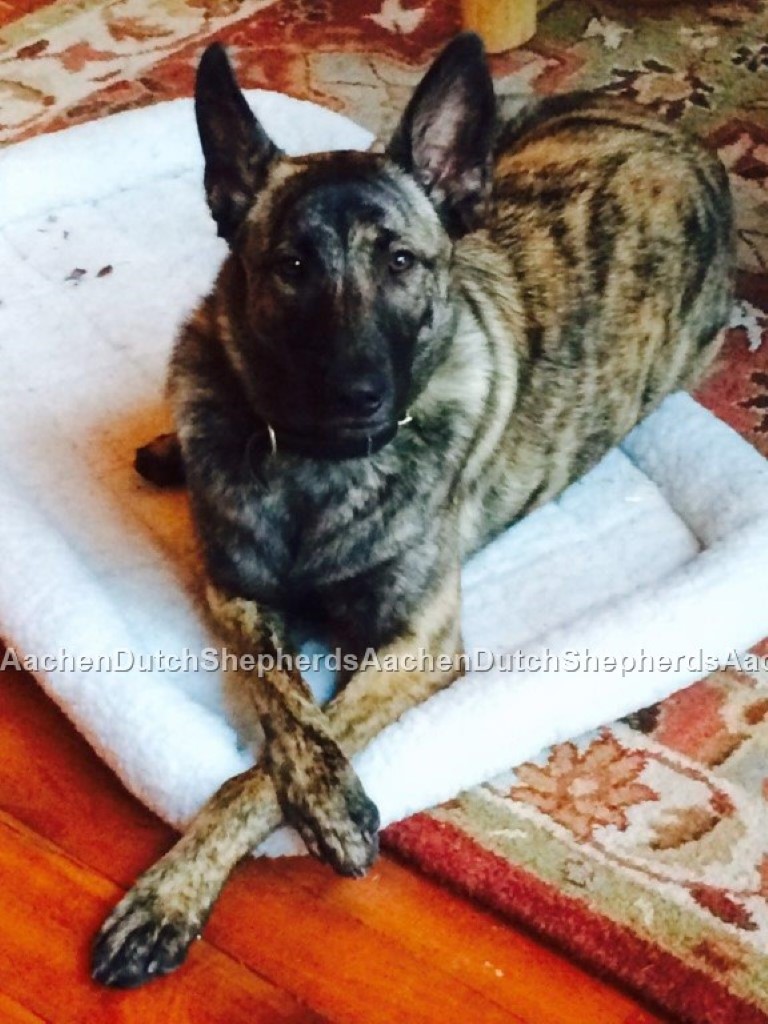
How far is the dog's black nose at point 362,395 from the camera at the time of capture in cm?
137

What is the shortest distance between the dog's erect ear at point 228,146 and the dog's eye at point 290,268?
0.11m

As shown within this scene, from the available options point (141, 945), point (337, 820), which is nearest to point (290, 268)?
point (337, 820)

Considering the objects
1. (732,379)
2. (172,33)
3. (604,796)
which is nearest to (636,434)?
(732,379)

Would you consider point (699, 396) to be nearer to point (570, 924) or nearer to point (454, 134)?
point (454, 134)

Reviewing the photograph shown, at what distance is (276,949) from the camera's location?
1.40m

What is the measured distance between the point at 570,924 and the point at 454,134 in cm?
94

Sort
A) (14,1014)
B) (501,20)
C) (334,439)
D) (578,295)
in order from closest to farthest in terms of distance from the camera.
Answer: (14,1014), (334,439), (578,295), (501,20)

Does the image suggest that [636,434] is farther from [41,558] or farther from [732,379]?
[41,558]

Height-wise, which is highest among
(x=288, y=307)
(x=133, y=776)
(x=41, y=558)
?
(x=288, y=307)

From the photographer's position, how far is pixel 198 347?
1609 millimetres

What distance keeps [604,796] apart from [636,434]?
687mm

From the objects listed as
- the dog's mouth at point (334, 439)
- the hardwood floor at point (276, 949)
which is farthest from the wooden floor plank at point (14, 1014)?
the dog's mouth at point (334, 439)

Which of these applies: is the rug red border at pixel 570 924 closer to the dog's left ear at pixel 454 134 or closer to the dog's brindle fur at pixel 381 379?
the dog's brindle fur at pixel 381 379

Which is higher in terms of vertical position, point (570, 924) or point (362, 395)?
point (362, 395)
